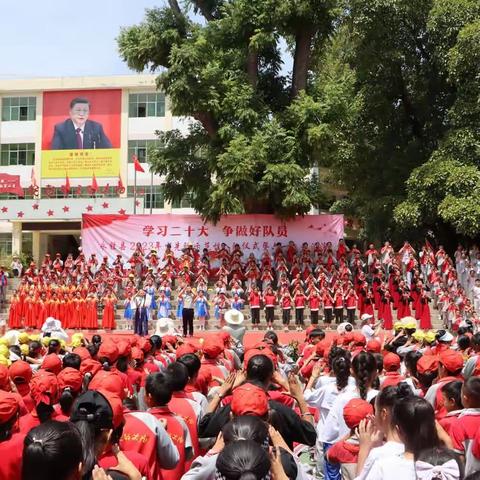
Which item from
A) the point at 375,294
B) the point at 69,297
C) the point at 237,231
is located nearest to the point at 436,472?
the point at 375,294

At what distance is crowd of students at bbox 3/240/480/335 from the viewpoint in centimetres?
1748

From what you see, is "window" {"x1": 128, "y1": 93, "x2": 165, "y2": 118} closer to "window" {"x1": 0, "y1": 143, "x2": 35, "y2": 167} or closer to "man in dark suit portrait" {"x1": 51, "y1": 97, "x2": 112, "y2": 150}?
"man in dark suit portrait" {"x1": 51, "y1": 97, "x2": 112, "y2": 150}

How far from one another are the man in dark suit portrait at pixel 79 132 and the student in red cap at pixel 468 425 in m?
34.3

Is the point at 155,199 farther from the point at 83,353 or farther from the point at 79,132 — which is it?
the point at 83,353

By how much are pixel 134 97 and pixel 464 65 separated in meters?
20.7

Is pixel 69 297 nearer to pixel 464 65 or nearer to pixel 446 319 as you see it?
pixel 446 319

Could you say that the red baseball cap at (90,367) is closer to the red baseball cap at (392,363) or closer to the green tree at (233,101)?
the red baseball cap at (392,363)

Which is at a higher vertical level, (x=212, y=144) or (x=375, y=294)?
(x=212, y=144)

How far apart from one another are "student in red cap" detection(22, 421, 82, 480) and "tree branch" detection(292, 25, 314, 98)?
20821 mm

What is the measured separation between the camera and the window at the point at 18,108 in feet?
121

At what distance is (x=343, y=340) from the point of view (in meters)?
6.52

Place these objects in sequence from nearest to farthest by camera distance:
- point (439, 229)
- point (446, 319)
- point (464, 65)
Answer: point (446, 319) < point (464, 65) < point (439, 229)

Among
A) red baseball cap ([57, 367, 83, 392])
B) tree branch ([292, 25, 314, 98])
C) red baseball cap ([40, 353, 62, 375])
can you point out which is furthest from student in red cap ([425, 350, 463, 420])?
tree branch ([292, 25, 314, 98])

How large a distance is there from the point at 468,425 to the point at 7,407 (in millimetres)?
2107
